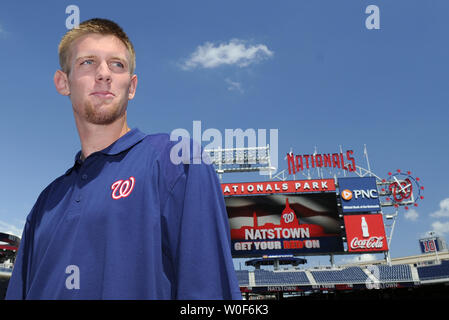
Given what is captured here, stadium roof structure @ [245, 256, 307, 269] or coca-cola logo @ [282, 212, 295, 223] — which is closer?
coca-cola logo @ [282, 212, 295, 223]

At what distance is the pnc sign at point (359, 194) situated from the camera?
2798 centimetres

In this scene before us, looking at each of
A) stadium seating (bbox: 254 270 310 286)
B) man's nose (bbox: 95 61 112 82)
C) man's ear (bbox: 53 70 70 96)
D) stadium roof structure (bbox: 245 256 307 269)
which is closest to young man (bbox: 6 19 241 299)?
man's nose (bbox: 95 61 112 82)

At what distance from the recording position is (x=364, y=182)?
28.9 metres

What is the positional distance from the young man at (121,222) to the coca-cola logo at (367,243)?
2832 cm

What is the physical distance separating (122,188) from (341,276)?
109 ft

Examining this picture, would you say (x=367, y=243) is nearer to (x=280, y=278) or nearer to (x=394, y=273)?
(x=394, y=273)

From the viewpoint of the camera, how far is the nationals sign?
87.7 feet

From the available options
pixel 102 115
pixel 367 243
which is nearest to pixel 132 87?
pixel 102 115

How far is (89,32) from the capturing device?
1663mm

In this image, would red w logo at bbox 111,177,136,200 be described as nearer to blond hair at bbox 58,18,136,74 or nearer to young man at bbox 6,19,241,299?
young man at bbox 6,19,241,299

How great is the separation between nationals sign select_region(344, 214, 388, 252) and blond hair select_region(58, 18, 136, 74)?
2819 cm
